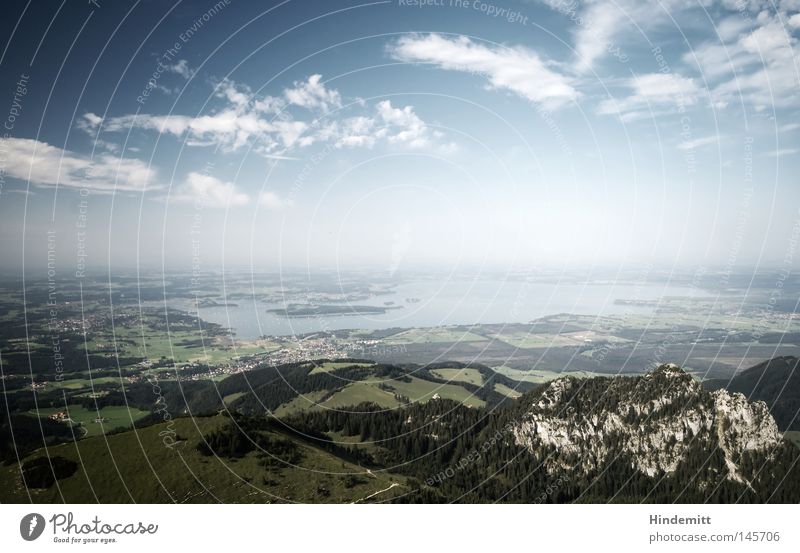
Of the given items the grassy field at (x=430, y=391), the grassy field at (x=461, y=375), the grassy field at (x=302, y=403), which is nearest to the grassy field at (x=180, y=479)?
the grassy field at (x=302, y=403)

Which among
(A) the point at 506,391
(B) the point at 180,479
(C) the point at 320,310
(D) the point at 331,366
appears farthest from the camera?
(C) the point at 320,310

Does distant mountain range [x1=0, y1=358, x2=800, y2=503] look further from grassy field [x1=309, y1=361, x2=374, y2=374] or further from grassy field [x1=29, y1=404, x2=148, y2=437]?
grassy field [x1=29, y1=404, x2=148, y2=437]

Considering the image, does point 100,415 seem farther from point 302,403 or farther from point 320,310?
point 320,310

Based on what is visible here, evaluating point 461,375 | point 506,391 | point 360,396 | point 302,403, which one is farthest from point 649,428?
point 302,403

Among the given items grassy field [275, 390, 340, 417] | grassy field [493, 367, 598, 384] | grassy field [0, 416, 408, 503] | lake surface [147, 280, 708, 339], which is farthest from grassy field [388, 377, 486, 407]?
grassy field [0, 416, 408, 503]

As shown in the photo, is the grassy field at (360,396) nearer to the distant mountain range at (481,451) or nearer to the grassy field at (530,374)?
the distant mountain range at (481,451)
